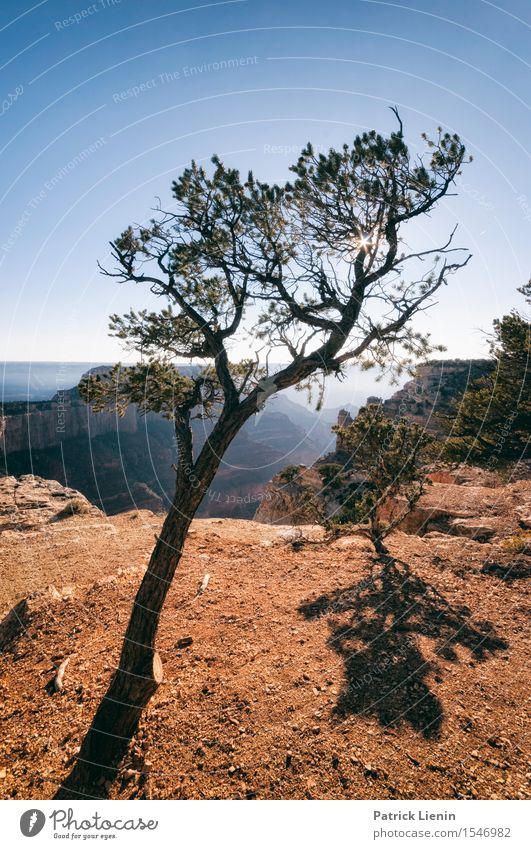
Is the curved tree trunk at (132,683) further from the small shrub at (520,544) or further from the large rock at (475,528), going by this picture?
the large rock at (475,528)

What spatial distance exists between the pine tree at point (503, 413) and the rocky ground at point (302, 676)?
375cm

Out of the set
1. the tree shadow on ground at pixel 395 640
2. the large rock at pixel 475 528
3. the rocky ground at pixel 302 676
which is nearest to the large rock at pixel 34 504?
the rocky ground at pixel 302 676

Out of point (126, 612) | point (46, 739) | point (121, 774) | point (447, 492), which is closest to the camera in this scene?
point (121, 774)

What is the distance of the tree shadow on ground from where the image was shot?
5387 millimetres

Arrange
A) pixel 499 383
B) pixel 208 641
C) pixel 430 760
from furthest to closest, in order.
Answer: pixel 499 383
pixel 208 641
pixel 430 760

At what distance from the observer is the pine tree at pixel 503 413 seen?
14305mm

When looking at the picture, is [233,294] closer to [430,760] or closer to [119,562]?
[430,760]

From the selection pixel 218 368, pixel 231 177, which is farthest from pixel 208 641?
pixel 231 177

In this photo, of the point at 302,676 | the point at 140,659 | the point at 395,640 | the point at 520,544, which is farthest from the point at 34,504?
the point at 520,544

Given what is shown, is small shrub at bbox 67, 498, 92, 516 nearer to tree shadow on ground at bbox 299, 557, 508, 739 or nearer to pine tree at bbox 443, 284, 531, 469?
tree shadow on ground at bbox 299, 557, 508, 739

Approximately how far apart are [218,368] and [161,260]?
2.08m

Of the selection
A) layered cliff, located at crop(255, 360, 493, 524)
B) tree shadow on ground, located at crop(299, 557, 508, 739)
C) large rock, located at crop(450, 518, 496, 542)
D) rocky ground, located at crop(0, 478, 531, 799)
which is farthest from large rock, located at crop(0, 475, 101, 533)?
large rock, located at crop(450, 518, 496, 542)

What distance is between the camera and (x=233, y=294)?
654cm

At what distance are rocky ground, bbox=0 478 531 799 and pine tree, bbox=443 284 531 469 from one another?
12.3ft
